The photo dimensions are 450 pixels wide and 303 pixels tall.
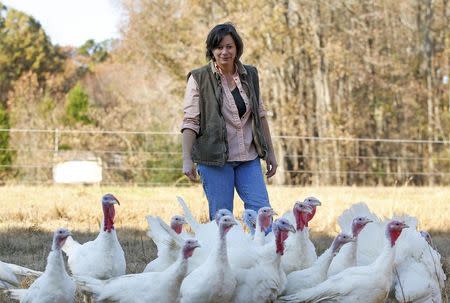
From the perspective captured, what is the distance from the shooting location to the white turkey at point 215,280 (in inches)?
156

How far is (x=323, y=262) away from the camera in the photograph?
14.7 ft

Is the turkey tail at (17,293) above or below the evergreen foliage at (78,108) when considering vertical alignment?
below

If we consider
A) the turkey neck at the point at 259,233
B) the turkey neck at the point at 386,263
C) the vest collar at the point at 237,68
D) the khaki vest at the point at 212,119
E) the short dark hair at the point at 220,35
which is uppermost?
the short dark hair at the point at 220,35

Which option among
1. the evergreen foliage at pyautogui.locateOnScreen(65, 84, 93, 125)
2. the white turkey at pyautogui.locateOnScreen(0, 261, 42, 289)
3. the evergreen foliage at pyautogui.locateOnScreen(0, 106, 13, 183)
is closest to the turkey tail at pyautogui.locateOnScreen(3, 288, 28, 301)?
the white turkey at pyautogui.locateOnScreen(0, 261, 42, 289)

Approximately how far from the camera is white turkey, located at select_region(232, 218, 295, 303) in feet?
13.6

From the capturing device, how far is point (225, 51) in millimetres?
4879

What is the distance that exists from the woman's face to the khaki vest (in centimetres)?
11

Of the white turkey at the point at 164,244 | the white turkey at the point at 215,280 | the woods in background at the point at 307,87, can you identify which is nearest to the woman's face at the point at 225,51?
the white turkey at the point at 164,244

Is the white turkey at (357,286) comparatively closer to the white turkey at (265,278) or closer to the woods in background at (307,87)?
the white turkey at (265,278)

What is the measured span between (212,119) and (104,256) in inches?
44.4

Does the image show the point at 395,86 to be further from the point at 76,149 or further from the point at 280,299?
the point at 280,299

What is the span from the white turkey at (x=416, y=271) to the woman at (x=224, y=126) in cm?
100

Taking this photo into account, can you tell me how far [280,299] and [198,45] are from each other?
13.7 m

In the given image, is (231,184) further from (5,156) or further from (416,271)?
(5,156)
